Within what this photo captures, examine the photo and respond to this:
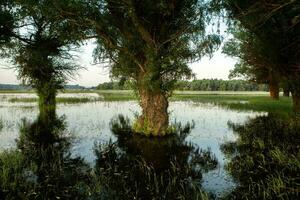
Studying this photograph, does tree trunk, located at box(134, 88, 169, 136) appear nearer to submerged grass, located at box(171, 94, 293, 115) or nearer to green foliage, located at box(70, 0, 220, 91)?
green foliage, located at box(70, 0, 220, 91)

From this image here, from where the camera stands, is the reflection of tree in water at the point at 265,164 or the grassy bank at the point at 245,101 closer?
the reflection of tree in water at the point at 265,164

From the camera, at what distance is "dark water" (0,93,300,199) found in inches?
364

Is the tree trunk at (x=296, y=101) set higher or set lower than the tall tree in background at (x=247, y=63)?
lower

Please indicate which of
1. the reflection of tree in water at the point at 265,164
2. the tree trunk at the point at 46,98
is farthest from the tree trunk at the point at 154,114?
the tree trunk at the point at 46,98

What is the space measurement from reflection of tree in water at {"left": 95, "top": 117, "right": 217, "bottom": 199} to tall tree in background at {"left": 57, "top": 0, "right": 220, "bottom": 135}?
2.42 meters

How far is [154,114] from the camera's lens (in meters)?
20.0

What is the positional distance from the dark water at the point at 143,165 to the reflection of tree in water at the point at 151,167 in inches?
1.0

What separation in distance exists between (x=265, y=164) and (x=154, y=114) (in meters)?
9.13

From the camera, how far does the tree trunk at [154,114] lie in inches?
783

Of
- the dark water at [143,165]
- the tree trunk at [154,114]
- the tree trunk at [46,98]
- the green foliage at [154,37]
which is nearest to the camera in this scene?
the dark water at [143,165]

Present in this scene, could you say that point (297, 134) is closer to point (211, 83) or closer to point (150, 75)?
point (150, 75)

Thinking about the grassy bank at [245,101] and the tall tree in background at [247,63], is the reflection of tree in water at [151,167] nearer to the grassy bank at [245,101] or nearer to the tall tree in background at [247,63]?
the grassy bank at [245,101]

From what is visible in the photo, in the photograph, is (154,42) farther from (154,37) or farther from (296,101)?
(296,101)

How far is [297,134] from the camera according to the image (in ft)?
59.9
